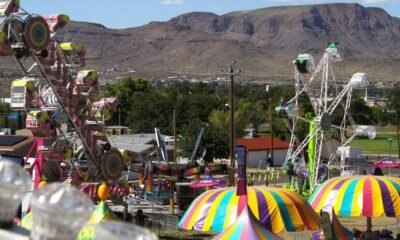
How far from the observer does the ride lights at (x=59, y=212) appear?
2734 mm

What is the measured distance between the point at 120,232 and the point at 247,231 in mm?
7678

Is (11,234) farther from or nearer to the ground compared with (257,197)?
farther from the ground

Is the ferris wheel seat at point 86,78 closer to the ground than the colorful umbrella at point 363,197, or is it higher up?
higher up

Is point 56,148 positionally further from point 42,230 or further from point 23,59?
point 42,230

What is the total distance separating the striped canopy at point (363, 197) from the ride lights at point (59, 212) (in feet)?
40.5

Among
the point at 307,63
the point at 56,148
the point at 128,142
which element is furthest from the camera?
the point at 128,142

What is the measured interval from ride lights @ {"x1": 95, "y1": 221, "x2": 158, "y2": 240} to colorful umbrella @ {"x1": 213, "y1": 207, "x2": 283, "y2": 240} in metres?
7.51

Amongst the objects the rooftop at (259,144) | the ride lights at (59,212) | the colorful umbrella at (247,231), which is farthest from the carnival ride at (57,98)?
the rooftop at (259,144)

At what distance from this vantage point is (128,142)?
51.5 metres

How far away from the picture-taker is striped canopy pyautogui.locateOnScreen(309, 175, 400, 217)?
15.0m

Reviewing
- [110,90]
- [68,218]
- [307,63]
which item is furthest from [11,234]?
[110,90]

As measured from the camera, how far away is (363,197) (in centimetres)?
1517

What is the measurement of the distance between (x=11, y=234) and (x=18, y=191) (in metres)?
0.27

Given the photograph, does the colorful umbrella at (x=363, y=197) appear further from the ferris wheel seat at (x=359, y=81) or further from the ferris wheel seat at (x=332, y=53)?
the ferris wheel seat at (x=332, y=53)
